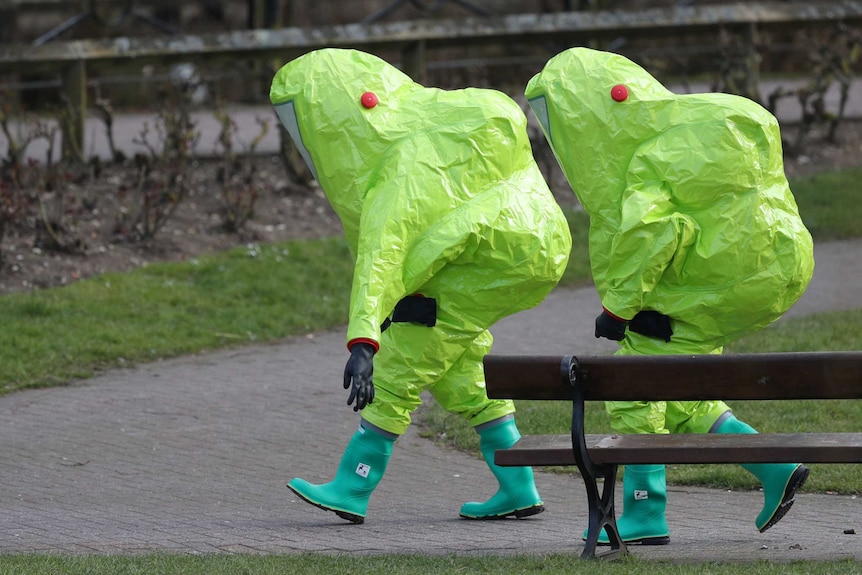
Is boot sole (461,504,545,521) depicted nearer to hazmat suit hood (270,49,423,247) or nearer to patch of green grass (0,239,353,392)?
hazmat suit hood (270,49,423,247)

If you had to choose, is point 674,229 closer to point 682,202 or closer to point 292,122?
point 682,202

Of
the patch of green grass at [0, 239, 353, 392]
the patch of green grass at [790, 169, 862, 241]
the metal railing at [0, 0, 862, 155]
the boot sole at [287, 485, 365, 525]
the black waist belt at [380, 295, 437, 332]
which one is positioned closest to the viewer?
the black waist belt at [380, 295, 437, 332]

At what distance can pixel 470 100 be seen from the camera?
218 inches

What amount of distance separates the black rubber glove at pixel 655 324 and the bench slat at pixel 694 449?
48 centimetres

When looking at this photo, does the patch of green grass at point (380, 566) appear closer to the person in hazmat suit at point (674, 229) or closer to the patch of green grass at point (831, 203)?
the person in hazmat suit at point (674, 229)

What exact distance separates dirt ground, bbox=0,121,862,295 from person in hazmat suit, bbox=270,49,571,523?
477 centimetres

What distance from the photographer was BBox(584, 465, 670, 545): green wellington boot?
17.3ft

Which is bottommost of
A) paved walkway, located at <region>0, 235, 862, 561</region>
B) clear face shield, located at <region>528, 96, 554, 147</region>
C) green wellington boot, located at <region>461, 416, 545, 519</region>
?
paved walkway, located at <region>0, 235, 862, 561</region>

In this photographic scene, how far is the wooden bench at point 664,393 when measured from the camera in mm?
4535

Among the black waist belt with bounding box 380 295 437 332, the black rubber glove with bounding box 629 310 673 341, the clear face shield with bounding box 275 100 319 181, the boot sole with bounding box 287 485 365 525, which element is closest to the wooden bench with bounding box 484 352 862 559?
the black rubber glove with bounding box 629 310 673 341

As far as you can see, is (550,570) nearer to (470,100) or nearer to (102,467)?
(470,100)

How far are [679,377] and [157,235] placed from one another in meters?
6.99

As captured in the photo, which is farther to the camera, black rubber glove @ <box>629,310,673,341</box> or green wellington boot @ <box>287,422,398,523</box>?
green wellington boot @ <box>287,422,398,523</box>

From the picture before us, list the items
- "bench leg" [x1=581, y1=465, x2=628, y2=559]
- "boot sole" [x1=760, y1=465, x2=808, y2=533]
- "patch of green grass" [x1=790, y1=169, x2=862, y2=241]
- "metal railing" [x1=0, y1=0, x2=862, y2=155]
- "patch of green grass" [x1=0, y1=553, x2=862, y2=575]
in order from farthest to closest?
"metal railing" [x1=0, y1=0, x2=862, y2=155] → "patch of green grass" [x1=790, y1=169, x2=862, y2=241] → "boot sole" [x1=760, y1=465, x2=808, y2=533] → "bench leg" [x1=581, y1=465, x2=628, y2=559] → "patch of green grass" [x1=0, y1=553, x2=862, y2=575]
